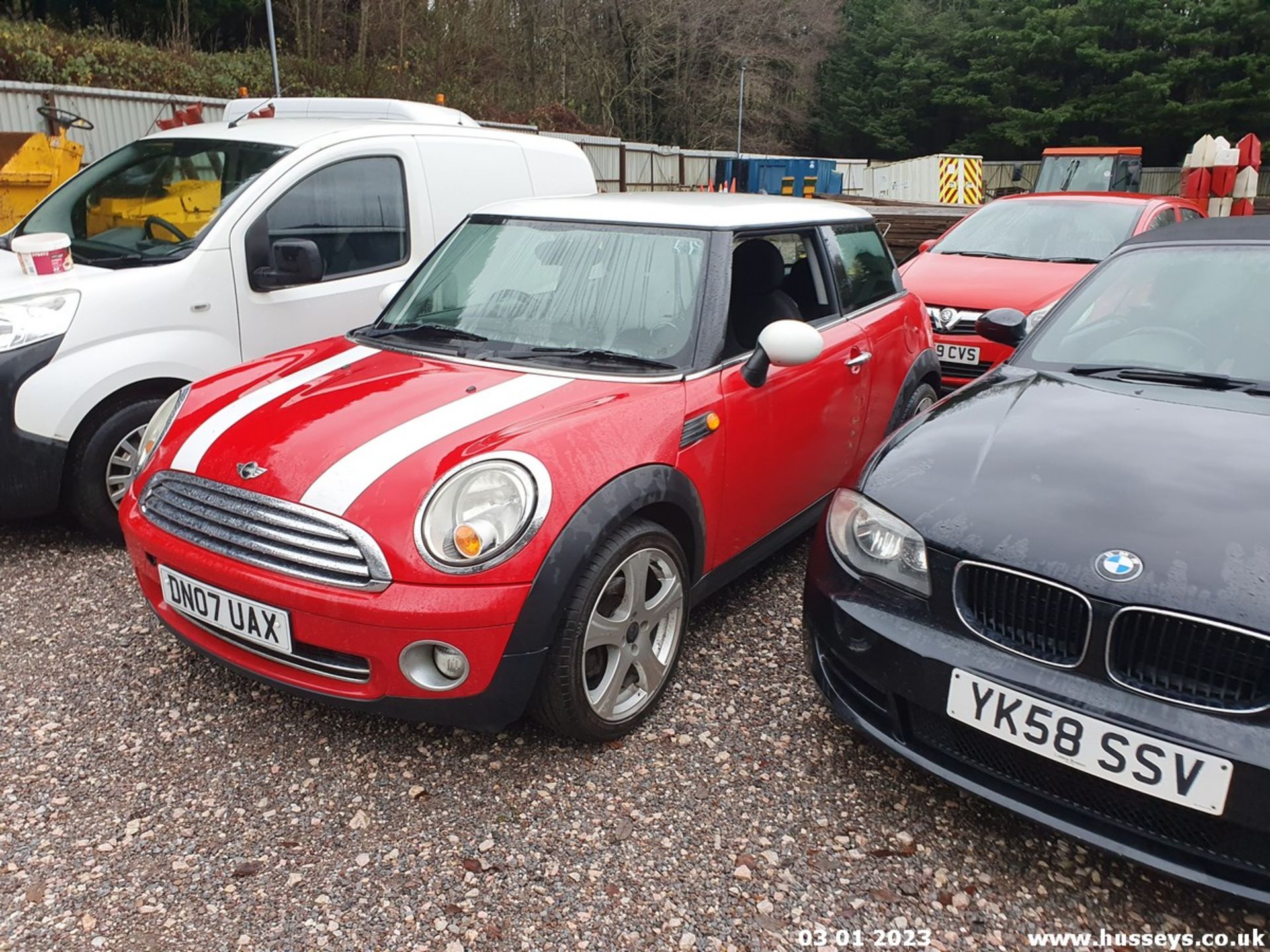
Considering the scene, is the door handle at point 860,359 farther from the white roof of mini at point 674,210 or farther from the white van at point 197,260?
the white van at point 197,260

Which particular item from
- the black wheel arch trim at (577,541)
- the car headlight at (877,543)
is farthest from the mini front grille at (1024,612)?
the black wheel arch trim at (577,541)

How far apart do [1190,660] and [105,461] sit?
157 inches

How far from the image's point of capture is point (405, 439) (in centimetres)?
260

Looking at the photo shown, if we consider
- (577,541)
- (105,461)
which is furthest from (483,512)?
(105,461)

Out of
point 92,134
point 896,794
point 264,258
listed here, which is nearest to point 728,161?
point 92,134

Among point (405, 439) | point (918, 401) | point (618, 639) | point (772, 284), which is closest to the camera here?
point (405, 439)

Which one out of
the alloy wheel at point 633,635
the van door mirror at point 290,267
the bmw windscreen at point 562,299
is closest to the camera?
the alloy wheel at point 633,635

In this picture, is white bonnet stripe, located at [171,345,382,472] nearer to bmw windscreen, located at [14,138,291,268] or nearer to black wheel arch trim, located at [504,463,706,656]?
black wheel arch trim, located at [504,463,706,656]

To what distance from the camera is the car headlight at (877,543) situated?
238 centimetres

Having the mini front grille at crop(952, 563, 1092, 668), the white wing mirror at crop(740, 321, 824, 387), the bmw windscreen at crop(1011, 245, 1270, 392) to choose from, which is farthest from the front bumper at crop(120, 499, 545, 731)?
the bmw windscreen at crop(1011, 245, 1270, 392)

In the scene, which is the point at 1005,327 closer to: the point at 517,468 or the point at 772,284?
the point at 772,284

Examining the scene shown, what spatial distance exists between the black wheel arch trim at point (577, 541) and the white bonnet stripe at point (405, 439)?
1.45 ft

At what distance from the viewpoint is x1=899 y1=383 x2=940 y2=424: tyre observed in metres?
4.52

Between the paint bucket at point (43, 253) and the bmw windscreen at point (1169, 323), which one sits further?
the paint bucket at point (43, 253)
